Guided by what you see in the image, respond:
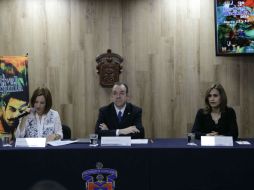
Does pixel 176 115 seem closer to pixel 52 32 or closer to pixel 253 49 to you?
pixel 253 49

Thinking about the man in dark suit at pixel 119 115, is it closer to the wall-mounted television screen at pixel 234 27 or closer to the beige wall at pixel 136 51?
the beige wall at pixel 136 51

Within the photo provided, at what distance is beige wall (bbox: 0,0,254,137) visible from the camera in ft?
16.0

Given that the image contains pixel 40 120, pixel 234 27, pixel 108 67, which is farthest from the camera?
pixel 108 67

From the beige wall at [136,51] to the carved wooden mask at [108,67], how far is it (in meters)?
0.09

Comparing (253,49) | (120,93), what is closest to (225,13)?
(253,49)

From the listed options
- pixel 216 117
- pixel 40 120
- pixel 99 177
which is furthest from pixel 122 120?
pixel 99 177

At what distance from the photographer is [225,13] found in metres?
4.60

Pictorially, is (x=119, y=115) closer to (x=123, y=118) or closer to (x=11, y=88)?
(x=123, y=118)

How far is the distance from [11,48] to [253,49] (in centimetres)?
→ 314

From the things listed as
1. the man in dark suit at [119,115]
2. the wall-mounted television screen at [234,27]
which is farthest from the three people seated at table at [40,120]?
the wall-mounted television screen at [234,27]

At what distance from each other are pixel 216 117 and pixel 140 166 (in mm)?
1268

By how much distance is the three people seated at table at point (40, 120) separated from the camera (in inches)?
146

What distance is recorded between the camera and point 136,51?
4.91 meters

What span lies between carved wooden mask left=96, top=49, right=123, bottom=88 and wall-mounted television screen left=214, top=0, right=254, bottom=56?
131 centimetres
